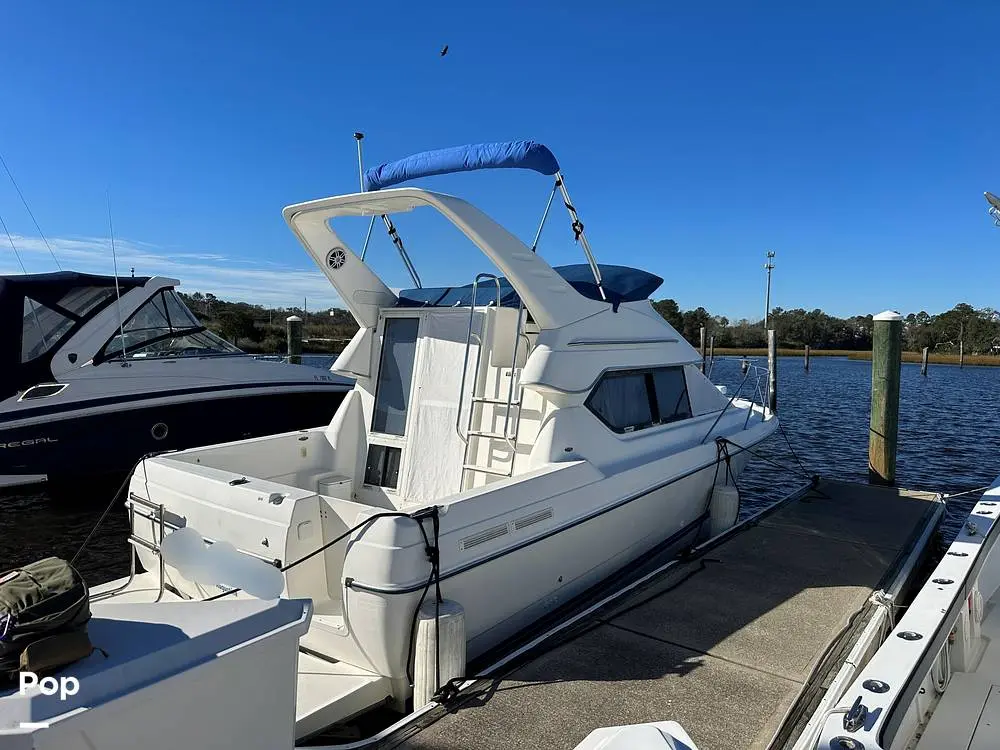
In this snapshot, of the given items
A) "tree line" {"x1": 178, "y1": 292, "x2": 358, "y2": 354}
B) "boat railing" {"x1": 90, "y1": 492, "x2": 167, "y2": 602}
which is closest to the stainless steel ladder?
"boat railing" {"x1": 90, "y1": 492, "x2": 167, "y2": 602}

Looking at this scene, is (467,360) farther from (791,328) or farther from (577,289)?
(791,328)

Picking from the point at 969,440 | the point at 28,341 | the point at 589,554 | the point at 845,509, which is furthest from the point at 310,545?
the point at 969,440

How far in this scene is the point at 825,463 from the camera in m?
13.9

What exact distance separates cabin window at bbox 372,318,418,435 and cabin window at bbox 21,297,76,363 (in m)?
6.85

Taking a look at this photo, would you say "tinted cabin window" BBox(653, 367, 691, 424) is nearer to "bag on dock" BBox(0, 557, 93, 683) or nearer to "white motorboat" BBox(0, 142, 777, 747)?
"white motorboat" BBox(0, 142, 777, 747)

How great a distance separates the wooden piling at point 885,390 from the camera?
31.5ft

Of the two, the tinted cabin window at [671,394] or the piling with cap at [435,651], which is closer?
the piling with cap at [435,651]

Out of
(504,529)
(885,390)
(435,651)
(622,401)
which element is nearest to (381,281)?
(622,401)

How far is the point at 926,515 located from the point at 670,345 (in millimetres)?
3490

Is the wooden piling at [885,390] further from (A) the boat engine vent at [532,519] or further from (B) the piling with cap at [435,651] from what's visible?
(B) the piling with cap at [435,651]

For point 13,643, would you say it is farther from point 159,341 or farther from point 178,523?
point 159,341

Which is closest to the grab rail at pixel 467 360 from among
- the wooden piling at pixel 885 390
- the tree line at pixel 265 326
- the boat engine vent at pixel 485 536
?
the boat engine vent at pixel 485 536

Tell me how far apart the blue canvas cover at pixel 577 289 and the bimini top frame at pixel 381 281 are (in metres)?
0.27

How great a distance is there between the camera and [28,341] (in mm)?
10000
